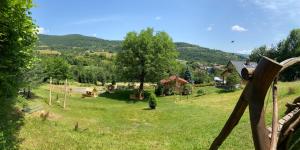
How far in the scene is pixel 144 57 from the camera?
64188 millimetres

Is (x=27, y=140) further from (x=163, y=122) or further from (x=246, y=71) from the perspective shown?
(x=163, y=122)

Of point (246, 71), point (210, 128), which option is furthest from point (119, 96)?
point (246, 71)

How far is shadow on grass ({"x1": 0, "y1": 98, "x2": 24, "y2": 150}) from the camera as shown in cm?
1424

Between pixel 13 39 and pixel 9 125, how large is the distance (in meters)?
4.41

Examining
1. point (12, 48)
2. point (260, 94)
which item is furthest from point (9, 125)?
point (260, 94)

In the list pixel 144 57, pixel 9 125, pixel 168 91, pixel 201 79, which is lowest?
pixel 168 91

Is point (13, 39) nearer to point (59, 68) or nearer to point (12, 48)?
point (12, 48)

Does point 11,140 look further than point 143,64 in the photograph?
No

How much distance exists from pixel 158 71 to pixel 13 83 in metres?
47.4

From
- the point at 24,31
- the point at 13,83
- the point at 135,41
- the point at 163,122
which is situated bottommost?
the point at 163,122

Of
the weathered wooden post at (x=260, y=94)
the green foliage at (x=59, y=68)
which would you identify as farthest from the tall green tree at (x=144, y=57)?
the weathered wooden post at (x=260, y=94)

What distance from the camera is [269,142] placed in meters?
2.57

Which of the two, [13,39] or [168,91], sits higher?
[13,39]

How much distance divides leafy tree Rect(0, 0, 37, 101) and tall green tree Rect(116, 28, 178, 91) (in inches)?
1819
